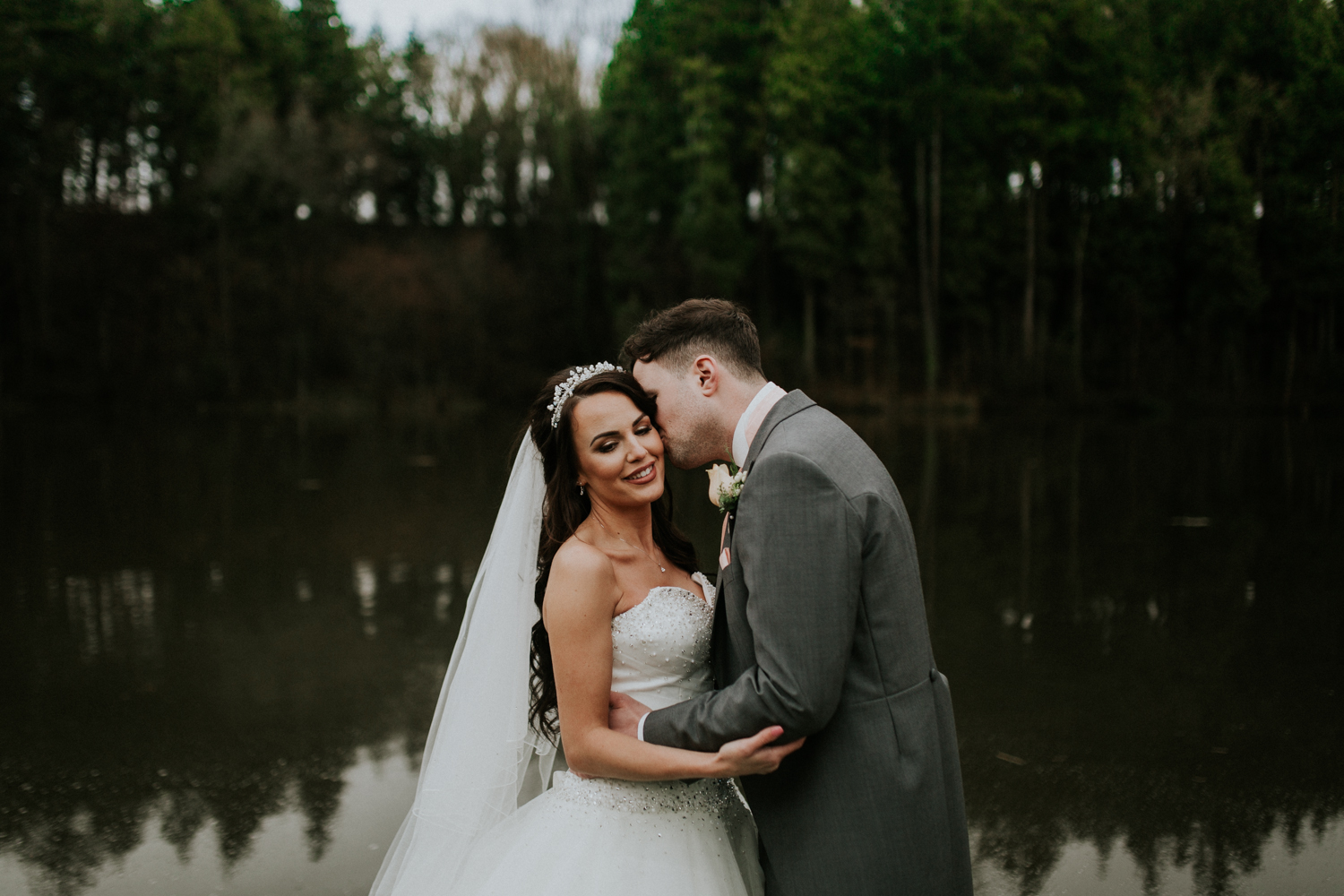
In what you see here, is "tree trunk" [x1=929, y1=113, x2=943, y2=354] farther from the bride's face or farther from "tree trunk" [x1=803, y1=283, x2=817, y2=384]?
the bride's face

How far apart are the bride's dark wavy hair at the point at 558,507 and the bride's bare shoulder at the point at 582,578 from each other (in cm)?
16

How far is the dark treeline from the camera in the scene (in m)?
25.5

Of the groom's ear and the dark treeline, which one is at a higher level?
the dark treeline

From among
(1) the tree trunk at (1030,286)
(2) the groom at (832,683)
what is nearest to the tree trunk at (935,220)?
(1) the tree trunk at (1030,286)

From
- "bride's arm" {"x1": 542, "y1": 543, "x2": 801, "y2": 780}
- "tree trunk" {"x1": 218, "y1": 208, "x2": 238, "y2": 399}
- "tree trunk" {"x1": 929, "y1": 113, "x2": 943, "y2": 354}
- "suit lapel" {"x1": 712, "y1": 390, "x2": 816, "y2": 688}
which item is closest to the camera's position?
"suit lapel" {"x1": 712, "y1": 390, "x2": 816, "y2": 688}

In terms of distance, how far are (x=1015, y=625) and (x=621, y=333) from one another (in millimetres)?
24334

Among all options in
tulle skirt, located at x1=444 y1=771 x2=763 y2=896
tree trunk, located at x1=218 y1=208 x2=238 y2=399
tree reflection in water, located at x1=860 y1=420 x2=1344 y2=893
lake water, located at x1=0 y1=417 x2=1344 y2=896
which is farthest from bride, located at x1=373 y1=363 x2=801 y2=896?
tree trunk, located at x1=218 y1=208 x2=238 y2=399

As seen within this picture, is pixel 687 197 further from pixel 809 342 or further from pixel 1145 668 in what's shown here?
pixel 1145 668

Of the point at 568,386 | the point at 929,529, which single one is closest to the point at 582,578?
the point at 568,386

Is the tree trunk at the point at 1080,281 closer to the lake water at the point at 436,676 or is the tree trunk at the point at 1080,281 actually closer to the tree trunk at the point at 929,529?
the tree trunk at the point at 929,529

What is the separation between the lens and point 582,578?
7.59 ft

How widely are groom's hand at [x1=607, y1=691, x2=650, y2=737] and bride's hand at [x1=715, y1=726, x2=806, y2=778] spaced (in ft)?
1.17

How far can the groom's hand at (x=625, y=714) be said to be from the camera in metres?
2.34

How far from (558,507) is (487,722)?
0.63 metres
